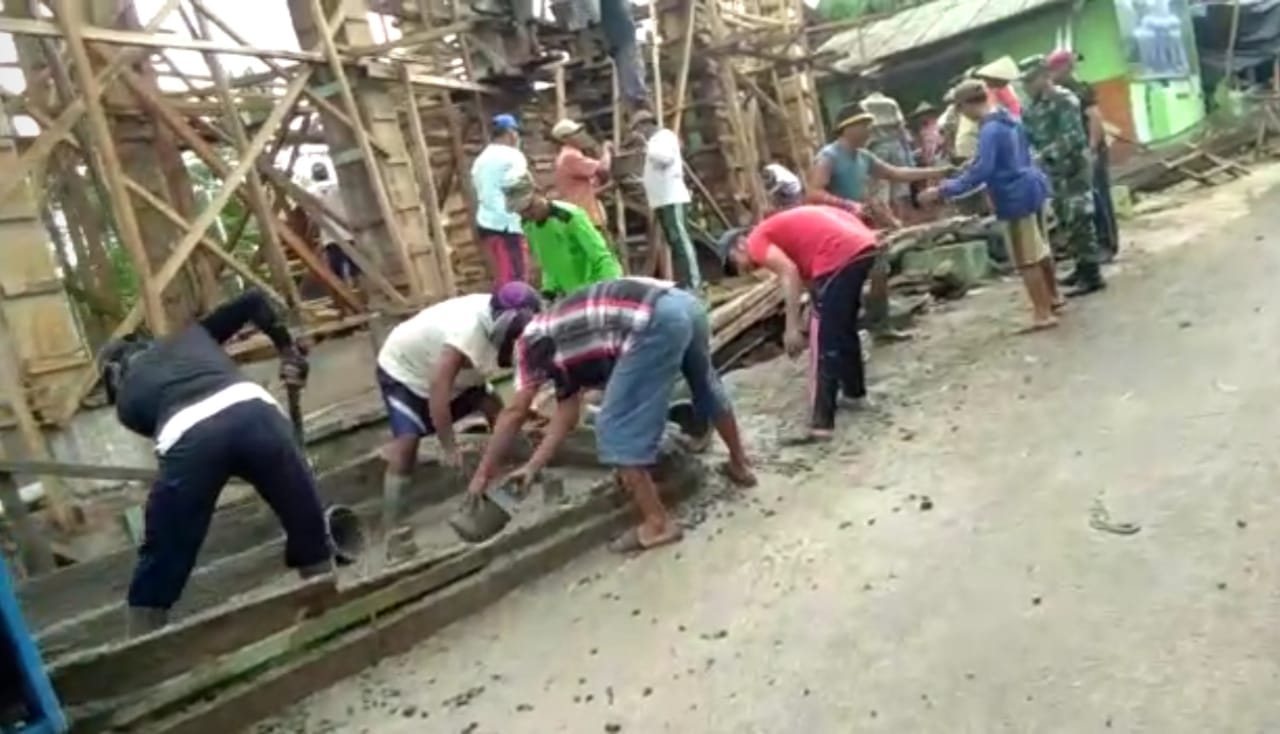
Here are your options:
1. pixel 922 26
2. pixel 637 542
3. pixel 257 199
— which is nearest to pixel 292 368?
pixel 637 542

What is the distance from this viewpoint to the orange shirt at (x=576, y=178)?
340 inches

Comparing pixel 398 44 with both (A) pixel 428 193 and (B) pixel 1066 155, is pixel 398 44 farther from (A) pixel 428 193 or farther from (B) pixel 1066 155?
(B) pixel 1066 155

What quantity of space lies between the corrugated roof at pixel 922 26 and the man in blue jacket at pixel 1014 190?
38.9 ft

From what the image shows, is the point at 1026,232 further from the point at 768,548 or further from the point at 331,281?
the point at 331,281

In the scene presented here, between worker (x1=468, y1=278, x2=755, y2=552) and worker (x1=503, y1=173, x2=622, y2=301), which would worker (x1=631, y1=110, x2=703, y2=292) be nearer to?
worker (x1=503, y1=173, x2=622, y2=301)

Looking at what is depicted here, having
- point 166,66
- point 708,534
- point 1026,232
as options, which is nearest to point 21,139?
point 166,66

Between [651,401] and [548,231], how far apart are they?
1.86 metres

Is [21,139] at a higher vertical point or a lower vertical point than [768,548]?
higher

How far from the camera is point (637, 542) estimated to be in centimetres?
543

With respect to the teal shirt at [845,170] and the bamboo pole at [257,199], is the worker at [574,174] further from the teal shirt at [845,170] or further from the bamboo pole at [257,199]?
the bamboo pole at [257,199]

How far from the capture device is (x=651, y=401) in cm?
528

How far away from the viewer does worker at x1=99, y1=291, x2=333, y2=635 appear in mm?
4535

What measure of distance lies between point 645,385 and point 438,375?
1.08 metres

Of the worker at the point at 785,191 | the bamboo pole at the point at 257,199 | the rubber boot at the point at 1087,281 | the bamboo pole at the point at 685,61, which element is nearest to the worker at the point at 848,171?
the worker at the point at 785,191
